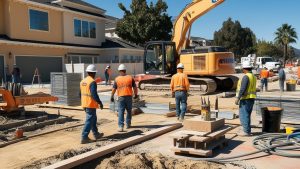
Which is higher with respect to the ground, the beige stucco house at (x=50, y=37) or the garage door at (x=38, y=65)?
the beige stucco house at (x=50, y=37)

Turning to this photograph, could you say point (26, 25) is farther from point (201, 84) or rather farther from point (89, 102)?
point (89, 102)

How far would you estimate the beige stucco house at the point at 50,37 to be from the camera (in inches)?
1041

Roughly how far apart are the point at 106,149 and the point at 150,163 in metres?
1.08

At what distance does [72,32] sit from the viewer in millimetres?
32500

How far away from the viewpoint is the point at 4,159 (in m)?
7.31

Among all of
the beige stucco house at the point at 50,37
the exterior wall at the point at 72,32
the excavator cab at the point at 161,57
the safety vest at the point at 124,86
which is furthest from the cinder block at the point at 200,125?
the exterior wall at the point at 72,32

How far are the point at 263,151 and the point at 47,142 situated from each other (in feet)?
17.2

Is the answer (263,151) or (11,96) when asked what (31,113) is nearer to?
(11,96)

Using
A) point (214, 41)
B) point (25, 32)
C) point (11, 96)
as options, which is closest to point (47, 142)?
point (11, 96)

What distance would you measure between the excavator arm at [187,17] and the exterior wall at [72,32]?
14.7 metres

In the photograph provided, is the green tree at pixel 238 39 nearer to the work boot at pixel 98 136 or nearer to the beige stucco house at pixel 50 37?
the beige stucco house at pixel 50 37

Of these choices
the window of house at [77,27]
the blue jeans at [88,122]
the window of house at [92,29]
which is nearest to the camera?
the blue jeans at [88,122]

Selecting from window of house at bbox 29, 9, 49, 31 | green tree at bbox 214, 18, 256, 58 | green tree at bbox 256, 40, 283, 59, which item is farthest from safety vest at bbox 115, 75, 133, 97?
green tree at bbox 256, 40, 283, 59

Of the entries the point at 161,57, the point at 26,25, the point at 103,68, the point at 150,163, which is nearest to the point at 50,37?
the point at 26,25
